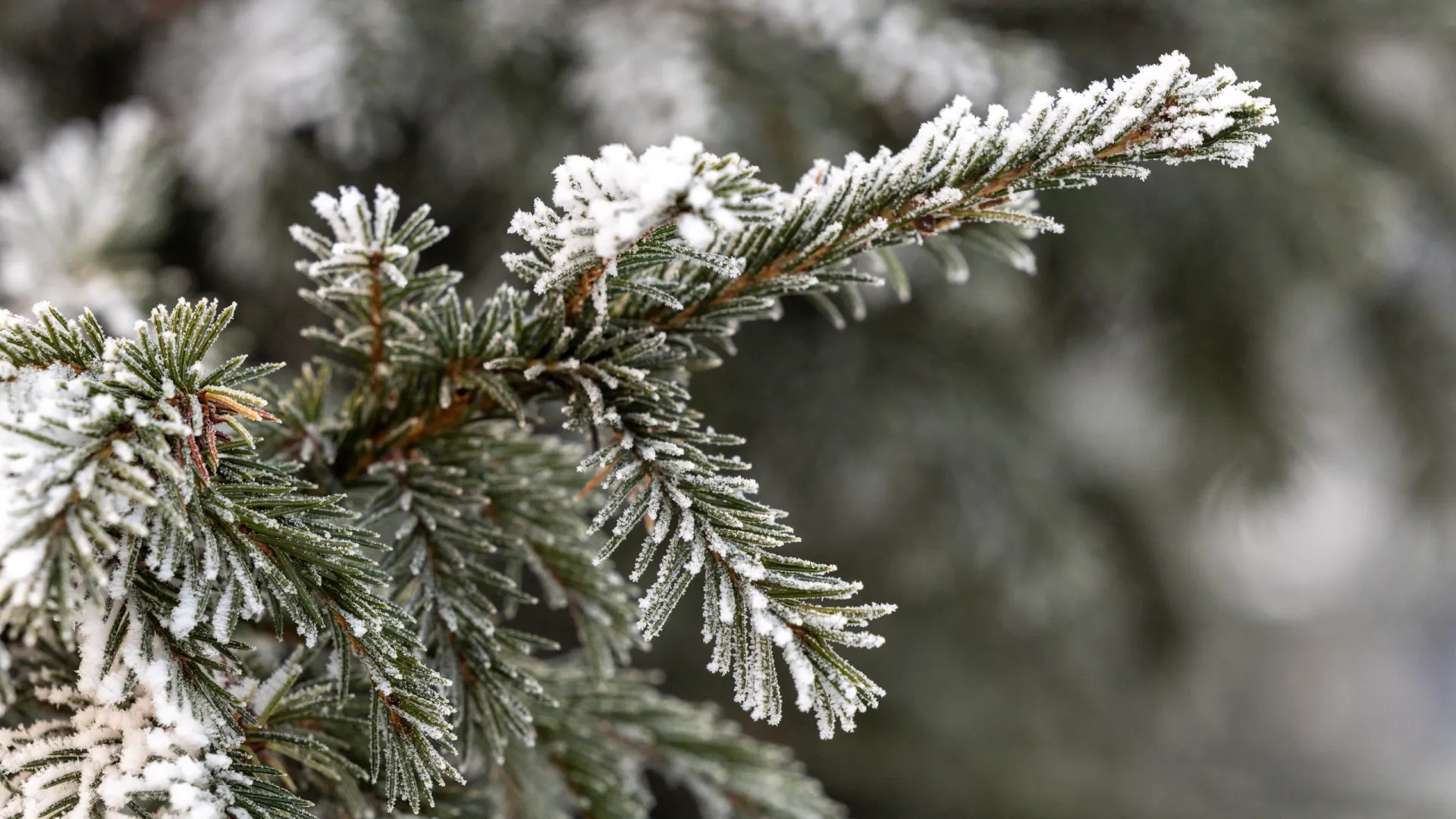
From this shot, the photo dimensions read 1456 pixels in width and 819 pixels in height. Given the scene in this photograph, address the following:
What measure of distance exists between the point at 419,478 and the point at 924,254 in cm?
73

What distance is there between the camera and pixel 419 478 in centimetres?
65

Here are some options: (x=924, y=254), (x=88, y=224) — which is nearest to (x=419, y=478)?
(x=924, y=254)

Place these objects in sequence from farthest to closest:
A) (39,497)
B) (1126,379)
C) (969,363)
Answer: (1126,379) → (969,363) → (39,497)

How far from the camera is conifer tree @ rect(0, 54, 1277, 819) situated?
467mm

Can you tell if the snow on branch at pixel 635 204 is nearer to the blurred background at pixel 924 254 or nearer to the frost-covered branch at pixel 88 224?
the blurred background at pixel 924 254

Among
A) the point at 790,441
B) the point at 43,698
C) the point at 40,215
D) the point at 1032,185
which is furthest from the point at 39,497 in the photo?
the point at 790,441

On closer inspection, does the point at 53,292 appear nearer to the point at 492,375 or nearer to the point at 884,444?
the point at 492,375

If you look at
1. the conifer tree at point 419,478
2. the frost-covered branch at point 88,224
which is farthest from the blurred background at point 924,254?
the conifer tree at point 419,478

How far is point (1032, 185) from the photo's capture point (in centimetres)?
53

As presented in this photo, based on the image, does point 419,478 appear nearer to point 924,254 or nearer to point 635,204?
point 635,204

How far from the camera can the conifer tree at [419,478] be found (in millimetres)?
467

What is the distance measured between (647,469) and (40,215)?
1.33 m

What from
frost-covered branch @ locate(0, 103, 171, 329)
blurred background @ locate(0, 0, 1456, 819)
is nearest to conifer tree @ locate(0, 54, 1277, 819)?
blurred background @ locate(0, 0, 1456, 819)

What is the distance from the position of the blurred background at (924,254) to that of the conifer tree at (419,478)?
633 millimetres
